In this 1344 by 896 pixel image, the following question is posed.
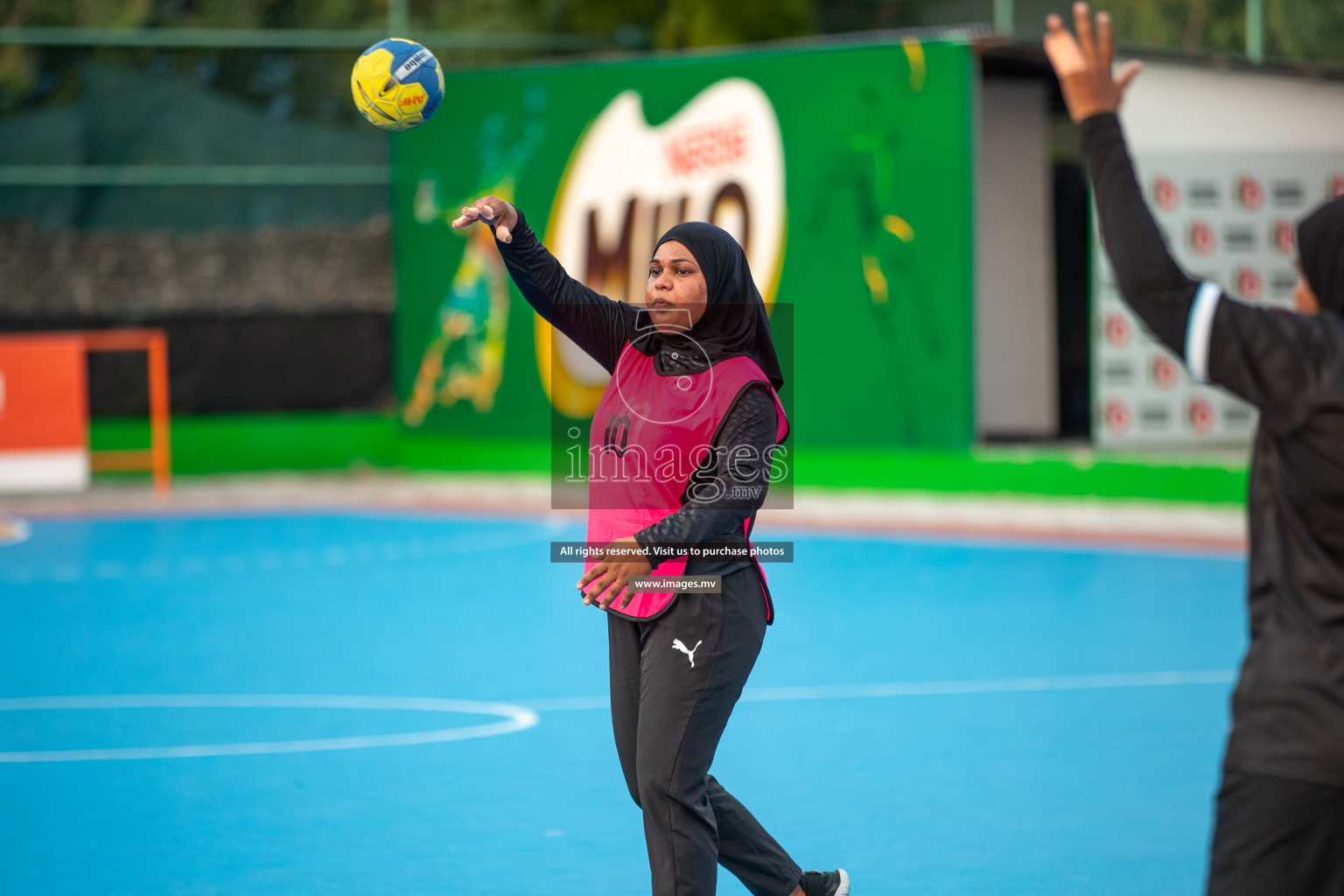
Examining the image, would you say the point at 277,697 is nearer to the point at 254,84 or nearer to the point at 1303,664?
the point at 1303,664

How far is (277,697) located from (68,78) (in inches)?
559

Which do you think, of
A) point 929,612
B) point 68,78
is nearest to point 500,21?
point 68,78

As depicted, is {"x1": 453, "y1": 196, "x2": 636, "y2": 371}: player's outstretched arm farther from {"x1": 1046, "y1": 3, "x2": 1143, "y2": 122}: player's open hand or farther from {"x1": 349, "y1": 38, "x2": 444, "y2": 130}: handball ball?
{"x1": 1046, "y1": 3, "x2": 1143, "y2": 122}: player's open hand

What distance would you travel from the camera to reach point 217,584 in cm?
1301

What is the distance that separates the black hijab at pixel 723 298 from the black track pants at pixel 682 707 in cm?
62

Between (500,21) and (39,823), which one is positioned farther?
(500,21)

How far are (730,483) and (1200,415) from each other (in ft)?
47.6

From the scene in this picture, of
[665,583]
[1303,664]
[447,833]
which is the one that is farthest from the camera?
[447,833]

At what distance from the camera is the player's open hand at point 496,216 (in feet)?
15.6

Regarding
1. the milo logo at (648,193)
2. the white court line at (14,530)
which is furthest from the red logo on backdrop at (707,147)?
the white court line at (14,530)

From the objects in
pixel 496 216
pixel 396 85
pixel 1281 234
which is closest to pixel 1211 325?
pixel 496 216

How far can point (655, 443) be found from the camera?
Answer: 172 inches

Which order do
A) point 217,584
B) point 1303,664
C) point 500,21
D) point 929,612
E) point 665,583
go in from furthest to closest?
point 500,21
point 217,584
point 929,612
point 665,583
point 1303,664

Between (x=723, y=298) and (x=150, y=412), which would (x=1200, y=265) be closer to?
(x=150, y=412)
